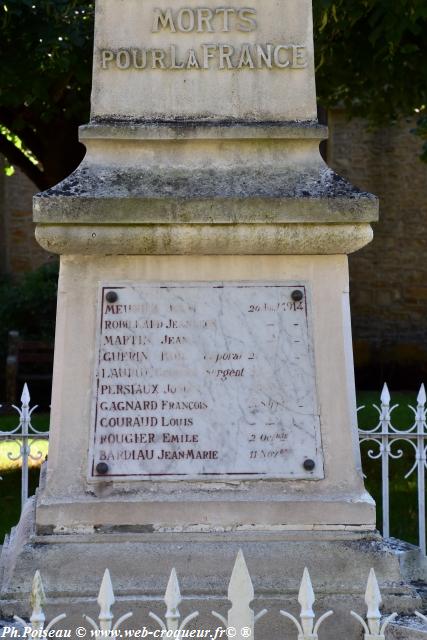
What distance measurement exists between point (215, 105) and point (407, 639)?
6.64 feet

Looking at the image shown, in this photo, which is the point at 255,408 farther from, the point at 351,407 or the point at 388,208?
the point at 388,208

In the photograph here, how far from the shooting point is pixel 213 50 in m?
3.82

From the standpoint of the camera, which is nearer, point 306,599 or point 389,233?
point 306,599

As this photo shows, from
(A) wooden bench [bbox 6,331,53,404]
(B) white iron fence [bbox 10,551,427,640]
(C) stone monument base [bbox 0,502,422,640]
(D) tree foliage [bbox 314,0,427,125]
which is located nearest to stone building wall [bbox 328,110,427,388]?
(A) wooden bench [bbox 6,331,53,404]

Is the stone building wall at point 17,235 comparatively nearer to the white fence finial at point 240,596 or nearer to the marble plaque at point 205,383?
the marble plaque at point 205,383

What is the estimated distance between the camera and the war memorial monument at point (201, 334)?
3545 mm

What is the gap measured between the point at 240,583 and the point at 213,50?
78.5 inches

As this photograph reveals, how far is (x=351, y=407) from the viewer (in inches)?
145

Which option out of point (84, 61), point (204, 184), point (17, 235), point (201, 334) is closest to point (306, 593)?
point (201, 334)

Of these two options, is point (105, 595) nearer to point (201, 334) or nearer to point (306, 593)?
point (306, 593)

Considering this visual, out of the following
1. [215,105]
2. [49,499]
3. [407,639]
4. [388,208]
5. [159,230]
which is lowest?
[407,639]

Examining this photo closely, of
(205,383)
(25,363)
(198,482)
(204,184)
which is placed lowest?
(198,482)

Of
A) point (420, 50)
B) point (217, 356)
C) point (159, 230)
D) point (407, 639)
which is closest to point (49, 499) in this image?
point (217, 356)

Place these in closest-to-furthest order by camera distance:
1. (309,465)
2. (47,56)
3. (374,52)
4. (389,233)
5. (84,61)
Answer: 1. (309,465)
2. (47,56)
3. (84,61)
4. (374,52)
5. (389,233)
